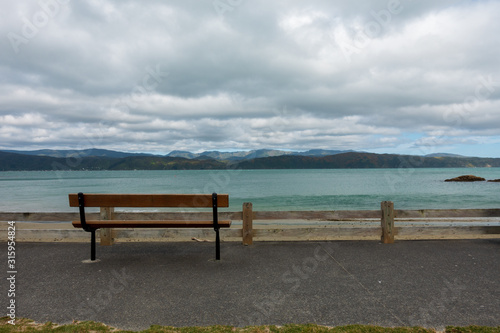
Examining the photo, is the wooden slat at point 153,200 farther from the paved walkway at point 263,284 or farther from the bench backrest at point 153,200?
the paved walkway at point 263,284

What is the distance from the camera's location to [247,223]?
7051 millimetres

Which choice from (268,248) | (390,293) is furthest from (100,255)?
(390,293)

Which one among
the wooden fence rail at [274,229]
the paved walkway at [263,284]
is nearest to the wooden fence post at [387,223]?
the wooden fence rail at [274,229]

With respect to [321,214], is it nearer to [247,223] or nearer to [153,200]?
[247,223]

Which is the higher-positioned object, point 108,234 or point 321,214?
point 321,214

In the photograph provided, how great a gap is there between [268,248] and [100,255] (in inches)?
145

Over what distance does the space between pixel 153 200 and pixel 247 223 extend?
2305 mm

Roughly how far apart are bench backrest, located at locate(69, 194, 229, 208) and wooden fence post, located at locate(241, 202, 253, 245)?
3.67 ft

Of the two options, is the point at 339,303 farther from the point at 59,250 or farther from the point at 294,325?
the point at 59,250

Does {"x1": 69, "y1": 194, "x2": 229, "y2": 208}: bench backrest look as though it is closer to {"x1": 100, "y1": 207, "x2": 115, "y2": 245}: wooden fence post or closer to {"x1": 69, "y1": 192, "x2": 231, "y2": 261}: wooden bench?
{"x1": 69, "y1": 192, "x2": 231, "y2": 261}: wooden bench

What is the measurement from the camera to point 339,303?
4.12 meters

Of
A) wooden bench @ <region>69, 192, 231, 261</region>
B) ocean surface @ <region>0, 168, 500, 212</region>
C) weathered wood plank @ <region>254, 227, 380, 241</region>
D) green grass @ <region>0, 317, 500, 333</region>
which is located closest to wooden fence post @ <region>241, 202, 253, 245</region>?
weathered wood plank @ <region>254, 227, 380, 241</region>

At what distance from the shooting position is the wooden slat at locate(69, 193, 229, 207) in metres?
5.74

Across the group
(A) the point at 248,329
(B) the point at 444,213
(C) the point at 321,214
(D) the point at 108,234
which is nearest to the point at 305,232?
(C) the point at 321,214
